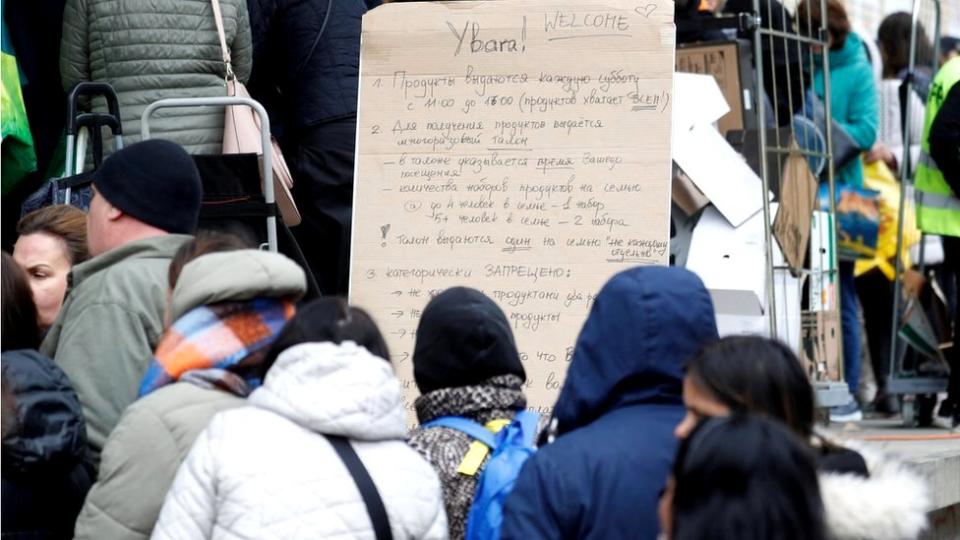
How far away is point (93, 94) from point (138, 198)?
1.70 metres

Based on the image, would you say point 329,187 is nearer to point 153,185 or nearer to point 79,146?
point 79,146

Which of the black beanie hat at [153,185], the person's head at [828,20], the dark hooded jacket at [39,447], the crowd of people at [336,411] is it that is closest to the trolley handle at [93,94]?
the black beanie hat at [153,185]

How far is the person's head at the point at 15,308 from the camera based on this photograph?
163 inches

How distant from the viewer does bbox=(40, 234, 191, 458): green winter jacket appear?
14.0 feet

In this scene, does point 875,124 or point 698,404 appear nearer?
point 698,404

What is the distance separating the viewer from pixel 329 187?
6992 mm

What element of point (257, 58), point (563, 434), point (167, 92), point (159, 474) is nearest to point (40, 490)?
point (159, 474)

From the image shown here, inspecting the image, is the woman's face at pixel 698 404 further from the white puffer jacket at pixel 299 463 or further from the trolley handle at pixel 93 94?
the trolley handle at pixel 93 94

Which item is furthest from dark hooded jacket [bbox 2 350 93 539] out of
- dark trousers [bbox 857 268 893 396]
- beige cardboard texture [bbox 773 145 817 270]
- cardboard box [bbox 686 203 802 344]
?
dark trousers [bbox 857 268 893 396]

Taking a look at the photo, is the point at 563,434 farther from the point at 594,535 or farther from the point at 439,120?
the point at 439,120

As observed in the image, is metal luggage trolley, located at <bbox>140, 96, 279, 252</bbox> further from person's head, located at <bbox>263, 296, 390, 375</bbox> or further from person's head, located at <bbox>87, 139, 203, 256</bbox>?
person's head, located at <bbox>263, 296, 390, 375</bbox>

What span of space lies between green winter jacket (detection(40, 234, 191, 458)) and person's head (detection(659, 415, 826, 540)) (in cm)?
214

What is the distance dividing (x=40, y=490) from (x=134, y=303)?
556 mm

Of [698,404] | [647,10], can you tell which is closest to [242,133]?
[647,10]
